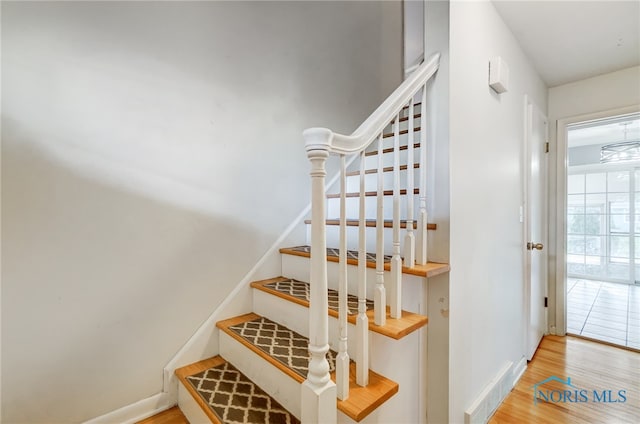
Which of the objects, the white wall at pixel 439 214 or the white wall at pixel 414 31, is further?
the white wall at pixel 414 31

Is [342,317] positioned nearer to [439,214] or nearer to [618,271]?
[439,214]

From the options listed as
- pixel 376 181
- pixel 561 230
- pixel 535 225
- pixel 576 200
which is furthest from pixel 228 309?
pixel 576 200

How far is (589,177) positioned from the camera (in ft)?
17.4

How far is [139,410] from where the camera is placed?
4.75 feet

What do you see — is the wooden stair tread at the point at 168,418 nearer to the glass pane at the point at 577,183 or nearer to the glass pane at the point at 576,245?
the glass pane at the point at 576,245

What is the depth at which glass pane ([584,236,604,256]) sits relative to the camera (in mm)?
5113

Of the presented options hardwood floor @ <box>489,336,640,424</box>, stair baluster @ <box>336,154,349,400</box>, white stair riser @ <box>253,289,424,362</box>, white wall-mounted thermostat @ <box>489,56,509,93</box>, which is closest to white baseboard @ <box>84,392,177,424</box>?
white stair riser @ <box>253,289,424,362</box>

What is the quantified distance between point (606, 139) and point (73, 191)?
6917mm

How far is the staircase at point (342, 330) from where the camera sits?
939 millimetres

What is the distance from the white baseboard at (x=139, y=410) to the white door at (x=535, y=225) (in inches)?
98.8

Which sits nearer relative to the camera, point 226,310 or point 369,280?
point 369,280

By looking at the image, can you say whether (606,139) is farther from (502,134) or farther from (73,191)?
(73,191)

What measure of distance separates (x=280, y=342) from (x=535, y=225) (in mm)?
2335

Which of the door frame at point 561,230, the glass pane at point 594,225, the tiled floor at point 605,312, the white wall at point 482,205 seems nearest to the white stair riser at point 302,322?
the white wall at point 482,205
